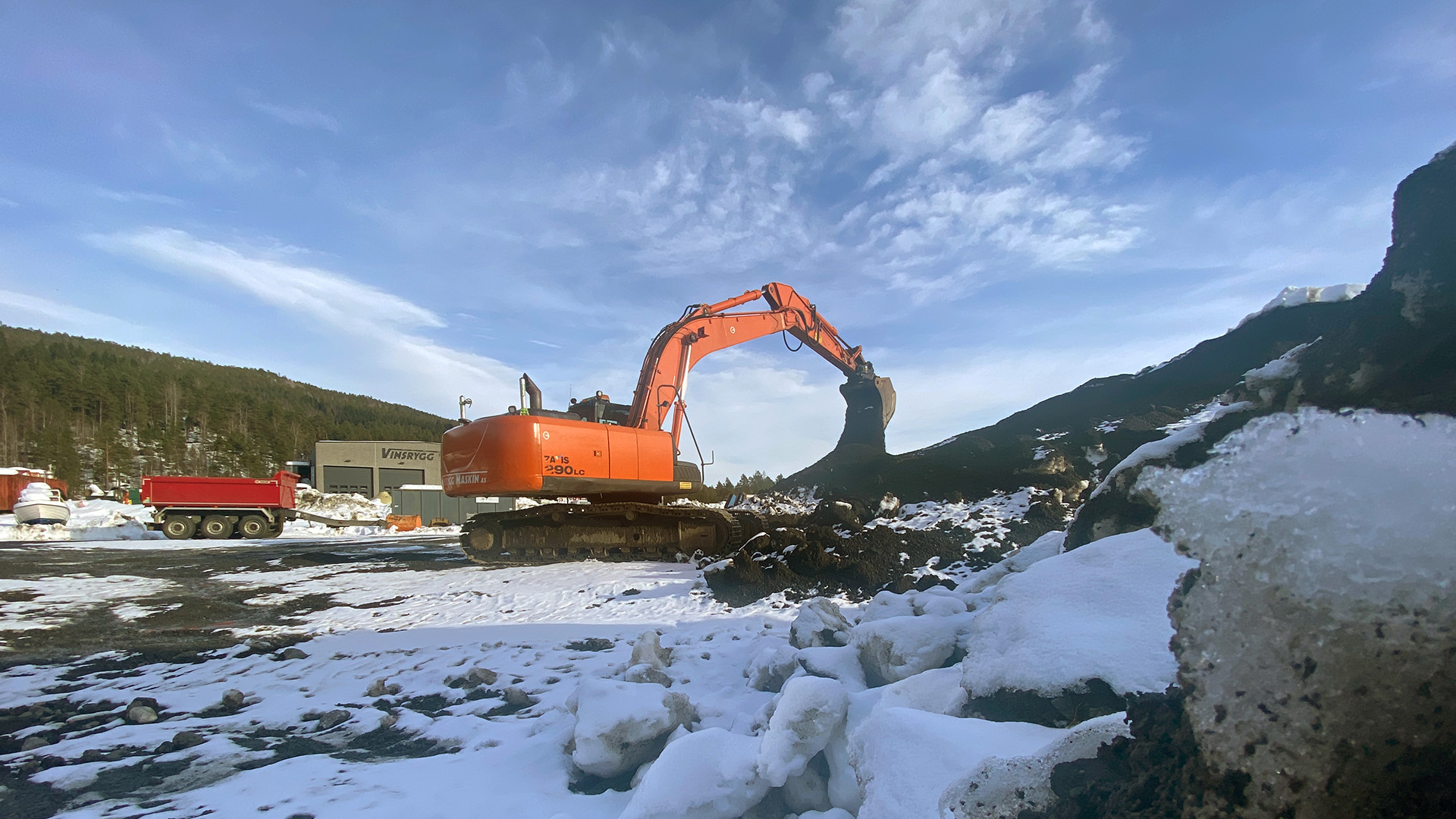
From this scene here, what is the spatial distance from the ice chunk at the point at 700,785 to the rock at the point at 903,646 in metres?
1.08

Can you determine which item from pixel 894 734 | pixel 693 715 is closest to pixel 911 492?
pixel 693 715

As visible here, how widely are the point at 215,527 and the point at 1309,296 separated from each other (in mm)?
26799

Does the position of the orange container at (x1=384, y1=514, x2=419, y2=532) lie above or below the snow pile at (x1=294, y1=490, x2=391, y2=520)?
below

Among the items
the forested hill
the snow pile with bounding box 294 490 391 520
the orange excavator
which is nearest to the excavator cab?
the orange excavator

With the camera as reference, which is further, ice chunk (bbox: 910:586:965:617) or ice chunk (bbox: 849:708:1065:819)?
ice chunk (bbox: 910:586:965:617)

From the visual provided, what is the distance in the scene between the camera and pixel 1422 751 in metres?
1.25

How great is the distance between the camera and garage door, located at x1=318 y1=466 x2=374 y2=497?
133 ft

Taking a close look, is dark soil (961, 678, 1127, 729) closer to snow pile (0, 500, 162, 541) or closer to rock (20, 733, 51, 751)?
rock (20, 733, 51, 751)

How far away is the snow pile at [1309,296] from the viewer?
32.1ft

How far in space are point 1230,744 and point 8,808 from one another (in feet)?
15.5

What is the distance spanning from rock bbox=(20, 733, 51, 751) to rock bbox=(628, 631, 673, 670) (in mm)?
3310

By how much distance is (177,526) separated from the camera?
18.3m

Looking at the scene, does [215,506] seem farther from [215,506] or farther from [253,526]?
[253,526]

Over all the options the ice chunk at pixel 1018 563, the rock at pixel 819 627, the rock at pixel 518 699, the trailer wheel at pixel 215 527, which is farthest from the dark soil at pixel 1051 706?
the trailer wheel at pixel 215 527
